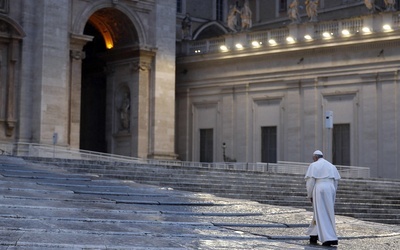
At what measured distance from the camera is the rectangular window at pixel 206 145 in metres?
43.4

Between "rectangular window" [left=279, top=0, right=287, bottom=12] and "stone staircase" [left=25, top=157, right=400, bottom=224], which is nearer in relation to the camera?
"stone staircase" [left=25, top=157, right=400, bottom=224]

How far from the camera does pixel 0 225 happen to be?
511 inches

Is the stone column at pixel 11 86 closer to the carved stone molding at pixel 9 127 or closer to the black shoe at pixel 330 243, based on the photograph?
the carved stone molding at pixel 9 127

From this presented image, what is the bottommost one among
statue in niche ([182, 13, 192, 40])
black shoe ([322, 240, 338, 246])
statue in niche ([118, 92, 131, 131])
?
black shoe ([322, 240, 338, 246])

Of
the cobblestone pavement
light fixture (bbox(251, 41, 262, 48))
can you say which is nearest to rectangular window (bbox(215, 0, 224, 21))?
light fixture (bbox(251, 41, 262, 48))

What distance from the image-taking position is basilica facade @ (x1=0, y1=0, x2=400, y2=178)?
36219mm

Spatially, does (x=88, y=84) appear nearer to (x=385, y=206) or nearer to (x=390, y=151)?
(x=390, y=151)

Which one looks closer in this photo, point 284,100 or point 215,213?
point 215,213

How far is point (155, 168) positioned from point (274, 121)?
45.9ft

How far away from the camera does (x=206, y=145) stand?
43.7m

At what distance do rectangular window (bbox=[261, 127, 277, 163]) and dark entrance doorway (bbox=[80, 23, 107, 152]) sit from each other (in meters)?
8.88

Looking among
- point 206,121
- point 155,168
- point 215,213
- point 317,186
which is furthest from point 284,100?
point 317,186

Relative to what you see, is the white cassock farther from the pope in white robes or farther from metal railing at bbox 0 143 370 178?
metal railing at bbox 0 143 370 178

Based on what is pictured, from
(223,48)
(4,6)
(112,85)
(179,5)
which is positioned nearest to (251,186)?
(4,6)
